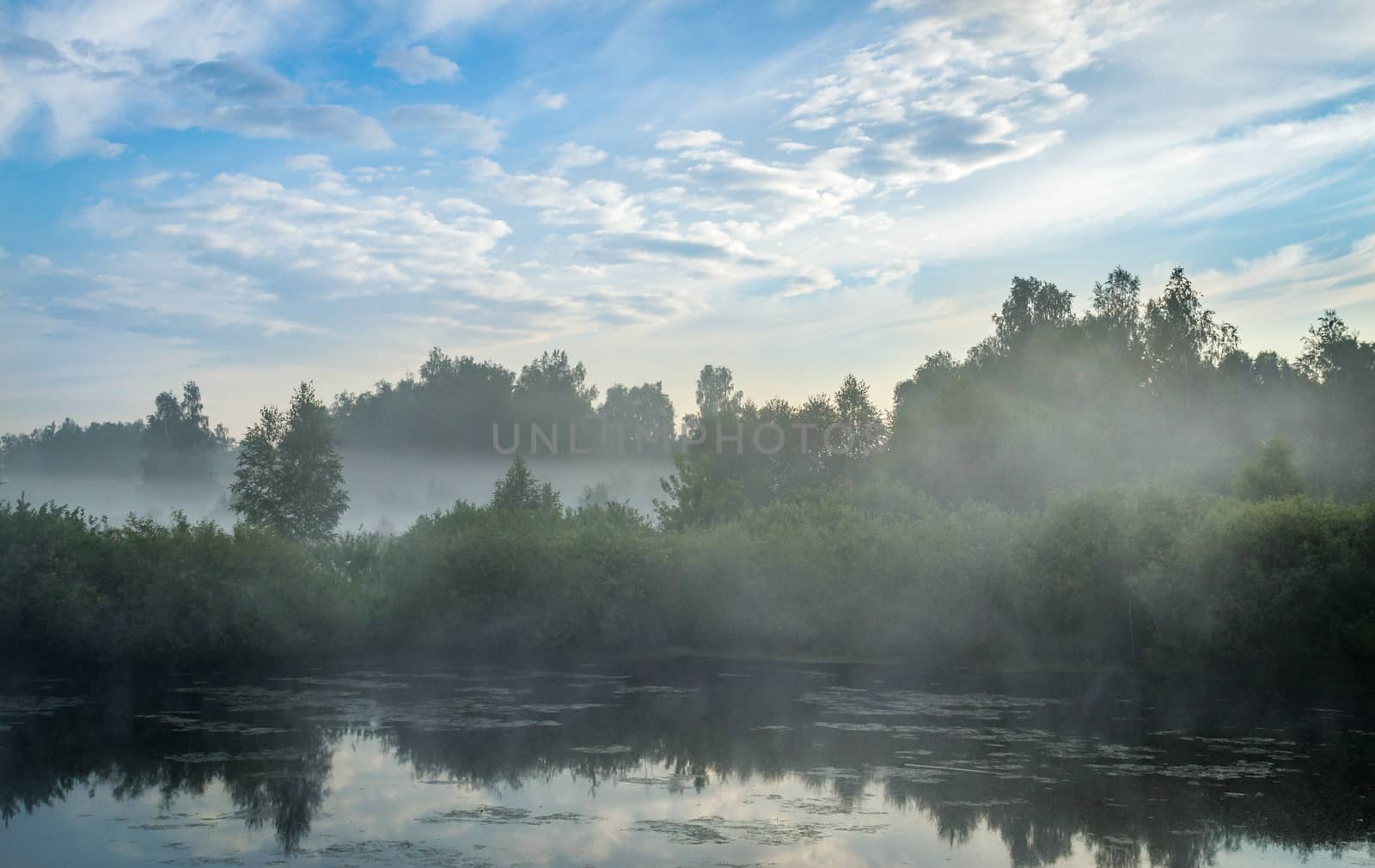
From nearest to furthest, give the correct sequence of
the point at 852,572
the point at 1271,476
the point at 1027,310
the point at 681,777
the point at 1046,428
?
1. the point at 681,777
2. the point at 852,572
3. the point at 1271,476
4. the point at 1046,428
5. the point at 1027,310

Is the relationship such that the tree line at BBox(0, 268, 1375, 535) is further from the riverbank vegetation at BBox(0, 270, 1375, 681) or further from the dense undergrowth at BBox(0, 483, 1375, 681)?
the dense undergrowth at BBox(0, 483, 1375, 681)

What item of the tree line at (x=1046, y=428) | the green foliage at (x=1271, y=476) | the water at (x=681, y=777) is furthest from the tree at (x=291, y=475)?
the green foliage at (x=1271, y=476)

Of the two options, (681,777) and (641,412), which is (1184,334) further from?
(641,412)

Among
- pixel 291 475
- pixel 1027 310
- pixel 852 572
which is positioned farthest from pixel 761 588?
pixel 1027 310

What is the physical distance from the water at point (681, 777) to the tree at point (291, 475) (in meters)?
28.5

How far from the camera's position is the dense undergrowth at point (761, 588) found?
25828mm

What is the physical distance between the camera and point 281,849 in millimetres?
12578

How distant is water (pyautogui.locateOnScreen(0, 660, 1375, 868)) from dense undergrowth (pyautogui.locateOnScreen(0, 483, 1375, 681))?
3028mm

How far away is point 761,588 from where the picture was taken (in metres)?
33.3

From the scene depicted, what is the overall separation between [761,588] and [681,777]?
16600 millimetres

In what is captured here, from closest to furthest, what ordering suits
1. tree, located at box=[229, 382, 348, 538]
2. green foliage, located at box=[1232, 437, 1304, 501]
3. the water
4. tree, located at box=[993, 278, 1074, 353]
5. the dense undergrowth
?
1. the water
2. the dense undergrowth
3. green foliage, located at box=[1232, 437, 1304, 501]
4. tree, located at box=[229, 382, 348, 538]
5. tree, located at box=[993, 278, 1074, 353]

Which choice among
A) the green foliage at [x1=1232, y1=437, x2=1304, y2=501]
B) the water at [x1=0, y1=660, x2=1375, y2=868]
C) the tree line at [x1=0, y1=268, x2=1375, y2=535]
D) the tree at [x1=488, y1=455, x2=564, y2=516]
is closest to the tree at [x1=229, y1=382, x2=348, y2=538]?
the tree line at [x1=0, y1=268, x2=1375, y2=535]

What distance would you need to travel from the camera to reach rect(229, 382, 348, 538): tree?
53.9 metres

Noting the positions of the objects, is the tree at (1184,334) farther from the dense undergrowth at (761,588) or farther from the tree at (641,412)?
the tree at (641,412)
